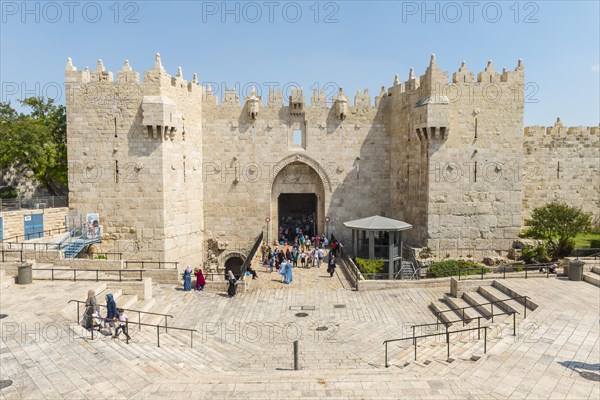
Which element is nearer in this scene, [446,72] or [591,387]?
[591,387]

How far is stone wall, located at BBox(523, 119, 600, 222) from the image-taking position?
26688 mm

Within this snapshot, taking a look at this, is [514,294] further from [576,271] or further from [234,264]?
[234,264]

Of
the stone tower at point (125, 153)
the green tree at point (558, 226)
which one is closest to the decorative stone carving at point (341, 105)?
the stone tower at point (125, 153)

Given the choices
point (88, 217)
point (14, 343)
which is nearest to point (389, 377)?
point (14, 343)

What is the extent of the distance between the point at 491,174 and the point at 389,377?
17327mm

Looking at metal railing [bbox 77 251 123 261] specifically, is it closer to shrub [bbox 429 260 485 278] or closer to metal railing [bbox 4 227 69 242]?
metal railing [bbox 4 227 69 242]

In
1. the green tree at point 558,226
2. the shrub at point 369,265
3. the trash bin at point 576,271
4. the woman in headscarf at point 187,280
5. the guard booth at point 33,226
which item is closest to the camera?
the trash bin at point 576,271

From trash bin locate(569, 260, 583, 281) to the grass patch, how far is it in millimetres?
6408

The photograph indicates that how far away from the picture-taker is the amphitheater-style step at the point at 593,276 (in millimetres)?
16359

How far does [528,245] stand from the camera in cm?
2286

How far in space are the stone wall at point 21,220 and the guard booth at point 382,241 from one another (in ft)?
54.4

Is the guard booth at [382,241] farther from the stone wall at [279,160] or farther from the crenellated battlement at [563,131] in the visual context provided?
the crenellated battlement at [563,131]

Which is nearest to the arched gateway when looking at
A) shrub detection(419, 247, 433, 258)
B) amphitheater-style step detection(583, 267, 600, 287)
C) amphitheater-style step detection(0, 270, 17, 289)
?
shrub detection(419, 247, 433, 258)

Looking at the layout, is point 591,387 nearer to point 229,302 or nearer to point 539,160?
point 229,302
